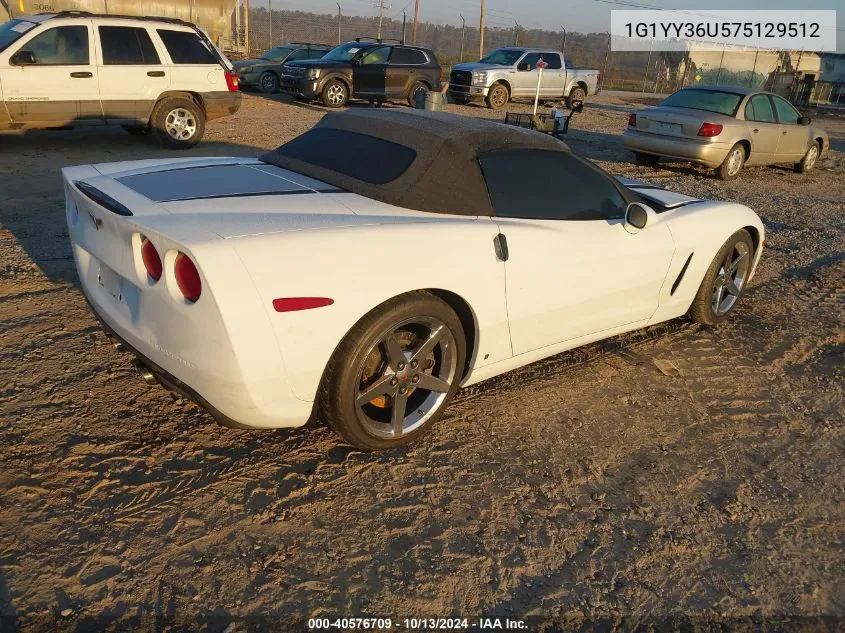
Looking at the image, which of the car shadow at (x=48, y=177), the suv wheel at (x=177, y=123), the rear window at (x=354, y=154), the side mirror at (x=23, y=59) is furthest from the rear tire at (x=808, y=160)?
the side mirror at (x=23, y=59)

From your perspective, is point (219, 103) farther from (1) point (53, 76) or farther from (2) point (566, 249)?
(2) point (566, 249)

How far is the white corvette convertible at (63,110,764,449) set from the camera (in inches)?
97.7

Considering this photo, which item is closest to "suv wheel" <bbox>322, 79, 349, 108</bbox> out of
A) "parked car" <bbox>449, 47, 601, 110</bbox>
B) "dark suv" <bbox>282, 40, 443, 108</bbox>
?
"dark suv" <bbox>282, 40, 443, 108</bbox>

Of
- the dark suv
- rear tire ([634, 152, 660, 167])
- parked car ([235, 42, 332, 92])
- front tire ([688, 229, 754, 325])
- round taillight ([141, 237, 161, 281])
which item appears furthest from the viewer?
parked car ([235, 42, 332, 92])

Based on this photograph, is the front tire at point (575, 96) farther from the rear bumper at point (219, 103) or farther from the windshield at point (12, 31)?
the windshield at point (12, 31)

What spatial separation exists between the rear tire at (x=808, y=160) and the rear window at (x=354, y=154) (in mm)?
11425

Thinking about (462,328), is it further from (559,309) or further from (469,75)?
(469,75)

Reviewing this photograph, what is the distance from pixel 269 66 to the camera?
763 inches

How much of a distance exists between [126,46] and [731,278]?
Result: 28.7 ft

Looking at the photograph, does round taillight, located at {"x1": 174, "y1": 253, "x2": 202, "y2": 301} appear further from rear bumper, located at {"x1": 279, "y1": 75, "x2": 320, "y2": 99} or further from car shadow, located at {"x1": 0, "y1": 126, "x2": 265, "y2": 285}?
rear bumper, located at {"x1": 279, "y1": 75, "x2": 320, "y2": 99}

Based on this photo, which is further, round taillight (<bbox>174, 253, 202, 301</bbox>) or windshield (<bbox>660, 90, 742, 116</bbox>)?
windshield (<bbox>660, 90, 742, 116</bbox>)

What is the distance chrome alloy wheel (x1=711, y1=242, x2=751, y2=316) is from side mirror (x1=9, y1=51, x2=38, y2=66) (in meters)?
8.70

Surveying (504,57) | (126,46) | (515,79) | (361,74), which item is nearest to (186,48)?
(126,46)

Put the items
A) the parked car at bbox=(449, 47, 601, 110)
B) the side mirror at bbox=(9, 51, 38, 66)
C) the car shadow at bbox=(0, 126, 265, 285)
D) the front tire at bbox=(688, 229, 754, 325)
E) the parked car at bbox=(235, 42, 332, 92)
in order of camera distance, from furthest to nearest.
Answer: the parked car at bbox=(235, 42, 332, 92), the parked car at bbox=(449, 47, 601, 110), the side mirror at bbox=(9, 51, 38, 66), the car shadow at bbox=(0, 126, 265, 285), the front tire at bbox=(688, 229, 754, 325)
